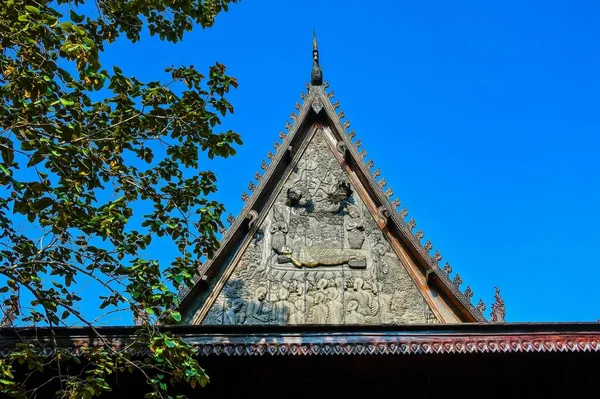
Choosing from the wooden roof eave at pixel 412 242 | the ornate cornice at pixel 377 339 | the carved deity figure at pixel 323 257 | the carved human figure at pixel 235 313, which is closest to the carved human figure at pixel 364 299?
the carved deity figure at pixel 323 257

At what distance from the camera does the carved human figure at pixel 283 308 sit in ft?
31.9

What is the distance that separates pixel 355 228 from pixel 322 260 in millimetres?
850

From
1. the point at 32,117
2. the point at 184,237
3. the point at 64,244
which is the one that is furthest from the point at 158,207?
the point at 32,117

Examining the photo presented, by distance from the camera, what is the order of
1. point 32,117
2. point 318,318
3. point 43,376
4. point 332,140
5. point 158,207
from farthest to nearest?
point 332,140 < point 318,318 < point 43,376 < point 158,207 < point 32,117

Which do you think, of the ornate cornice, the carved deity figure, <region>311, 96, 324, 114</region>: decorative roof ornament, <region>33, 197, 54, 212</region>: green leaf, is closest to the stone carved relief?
the carved deity figure

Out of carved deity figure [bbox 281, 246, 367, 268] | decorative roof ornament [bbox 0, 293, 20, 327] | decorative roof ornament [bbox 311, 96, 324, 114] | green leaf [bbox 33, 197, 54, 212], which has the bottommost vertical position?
decorative roof ornament [bbox 0, 293, 20, 327]

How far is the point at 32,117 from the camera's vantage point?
564 centimetres

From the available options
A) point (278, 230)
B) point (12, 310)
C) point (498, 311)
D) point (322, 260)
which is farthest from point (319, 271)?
point (12, 310)

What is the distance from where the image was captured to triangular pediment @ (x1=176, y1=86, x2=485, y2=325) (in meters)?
9.79

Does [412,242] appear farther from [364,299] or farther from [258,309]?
[258,309]

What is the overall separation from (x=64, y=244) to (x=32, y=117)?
50.3 inches

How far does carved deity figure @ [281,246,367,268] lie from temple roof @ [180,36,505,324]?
85 mm

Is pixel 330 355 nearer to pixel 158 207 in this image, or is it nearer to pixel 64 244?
pixel 158 207

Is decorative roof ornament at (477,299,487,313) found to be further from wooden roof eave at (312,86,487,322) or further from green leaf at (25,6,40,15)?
green leaf at (25,6,40,15)
